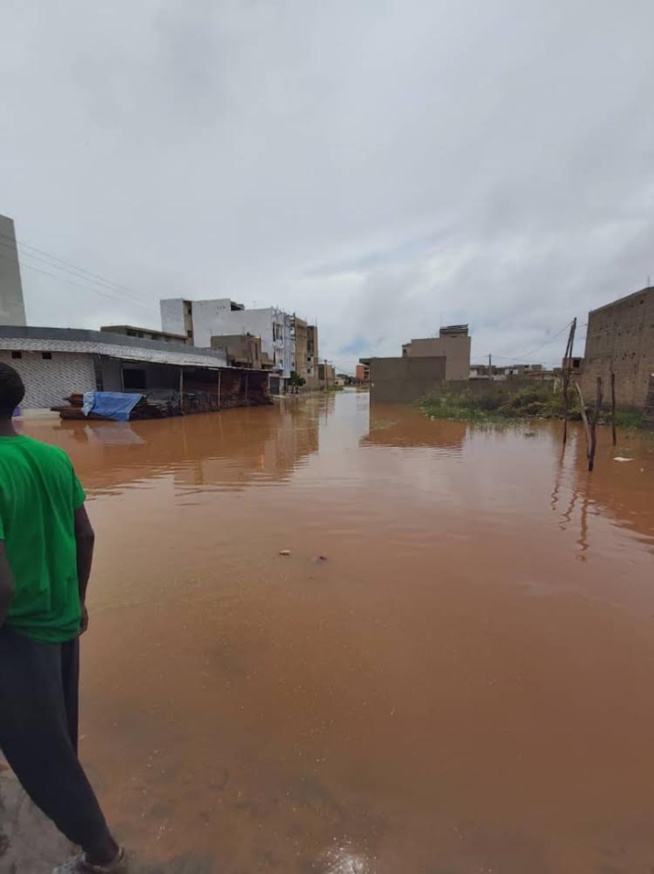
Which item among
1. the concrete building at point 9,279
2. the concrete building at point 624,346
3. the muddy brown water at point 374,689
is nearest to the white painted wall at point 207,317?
the concrete building at point 9,279

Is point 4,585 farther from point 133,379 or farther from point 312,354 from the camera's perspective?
point 312,354

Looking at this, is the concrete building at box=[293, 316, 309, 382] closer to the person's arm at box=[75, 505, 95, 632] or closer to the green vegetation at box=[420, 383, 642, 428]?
the green vegetation at box=[420, 383, 642, 428]

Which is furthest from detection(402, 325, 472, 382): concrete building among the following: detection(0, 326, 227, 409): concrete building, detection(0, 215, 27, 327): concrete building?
detection(0, 215, 27, 327): concrete building

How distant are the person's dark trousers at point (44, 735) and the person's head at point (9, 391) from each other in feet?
2.45

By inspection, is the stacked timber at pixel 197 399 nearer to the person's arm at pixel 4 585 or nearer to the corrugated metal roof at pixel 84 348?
the corrugated metal roof at pixel 84 348

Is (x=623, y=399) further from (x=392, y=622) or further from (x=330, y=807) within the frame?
(x=330, y=807)

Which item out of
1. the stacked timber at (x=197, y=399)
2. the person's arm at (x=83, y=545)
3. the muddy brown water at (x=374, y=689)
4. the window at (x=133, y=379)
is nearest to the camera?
the person's arm at (x=83, y=545)

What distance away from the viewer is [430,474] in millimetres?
8945

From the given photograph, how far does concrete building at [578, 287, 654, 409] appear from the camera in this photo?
15188 mm

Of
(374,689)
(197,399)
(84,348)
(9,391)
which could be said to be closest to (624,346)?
(374,689)

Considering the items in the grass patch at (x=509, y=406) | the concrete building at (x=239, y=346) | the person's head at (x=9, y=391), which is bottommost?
the grass patch at (x=509, y=406)

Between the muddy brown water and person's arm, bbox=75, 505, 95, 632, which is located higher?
person's arm, bbox=75, 505, 95, 632

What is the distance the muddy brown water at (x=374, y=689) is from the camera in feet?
5.95

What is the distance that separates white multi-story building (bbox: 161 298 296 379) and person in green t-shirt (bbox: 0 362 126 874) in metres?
48.3
